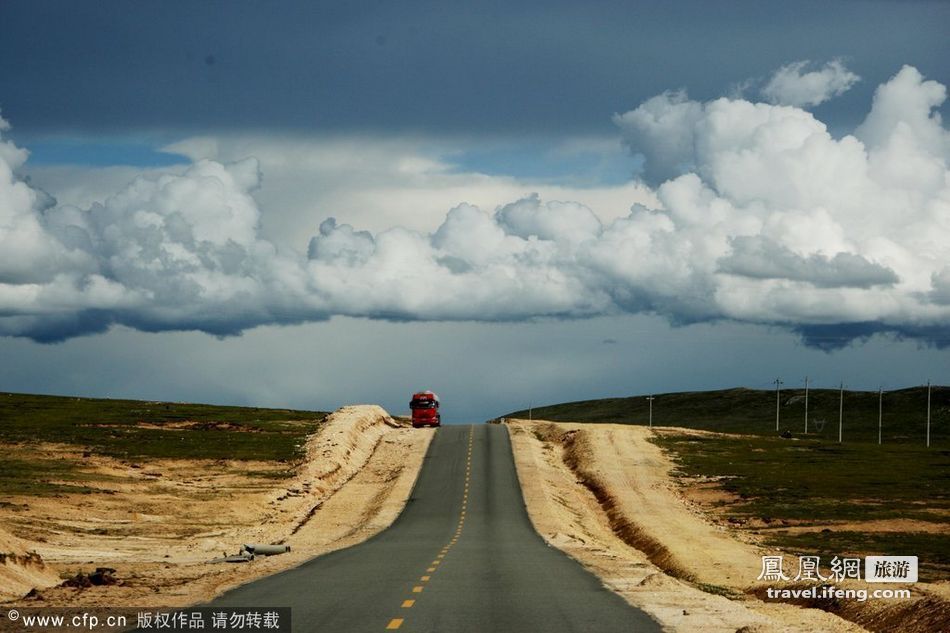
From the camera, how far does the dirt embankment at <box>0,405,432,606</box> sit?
3322 centimetres

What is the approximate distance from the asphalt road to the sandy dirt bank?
54.3 inches

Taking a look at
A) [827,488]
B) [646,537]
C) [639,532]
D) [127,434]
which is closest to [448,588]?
[646,537]

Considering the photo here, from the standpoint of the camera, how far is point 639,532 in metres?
63.0

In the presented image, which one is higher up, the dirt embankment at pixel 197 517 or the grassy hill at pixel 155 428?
the grassy hill at pixel 155 428

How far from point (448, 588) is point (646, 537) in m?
33.9

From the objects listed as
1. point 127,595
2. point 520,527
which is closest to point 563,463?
point 520,527

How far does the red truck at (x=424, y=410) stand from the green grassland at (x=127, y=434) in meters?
11.6

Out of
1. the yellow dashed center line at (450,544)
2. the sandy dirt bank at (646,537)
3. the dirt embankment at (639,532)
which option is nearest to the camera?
the yellow dashed center line at (450,544)

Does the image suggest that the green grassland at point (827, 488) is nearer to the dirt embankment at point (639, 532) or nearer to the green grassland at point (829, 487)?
the green grassland at point (829, 487)

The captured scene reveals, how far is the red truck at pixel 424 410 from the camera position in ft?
397

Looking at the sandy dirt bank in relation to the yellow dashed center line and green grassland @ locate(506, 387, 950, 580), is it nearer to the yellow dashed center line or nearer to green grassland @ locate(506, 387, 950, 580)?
green grassland @ locate(506, 387, 950, 580)

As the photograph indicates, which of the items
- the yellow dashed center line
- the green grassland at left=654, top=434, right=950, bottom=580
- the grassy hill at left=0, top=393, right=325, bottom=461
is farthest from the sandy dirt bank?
the grassy hill at left=0, top=393, right=325, bottom=461

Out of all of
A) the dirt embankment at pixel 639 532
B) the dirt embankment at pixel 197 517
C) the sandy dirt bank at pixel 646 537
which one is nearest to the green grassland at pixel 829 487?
the sandy dirt bank at pixel 646 537

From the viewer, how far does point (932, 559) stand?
2103 inches
